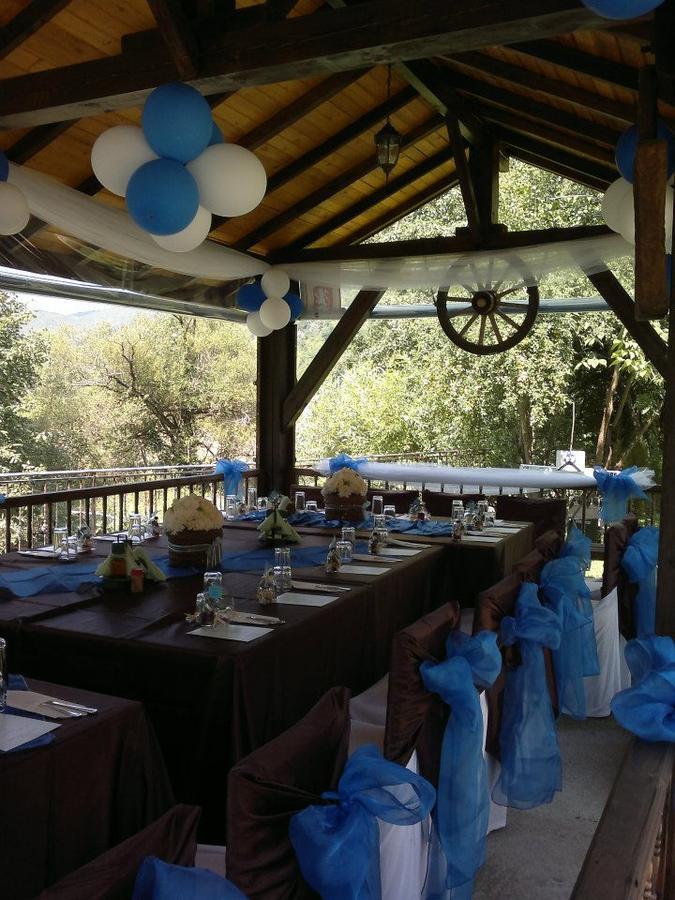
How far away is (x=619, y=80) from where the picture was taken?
4047mm

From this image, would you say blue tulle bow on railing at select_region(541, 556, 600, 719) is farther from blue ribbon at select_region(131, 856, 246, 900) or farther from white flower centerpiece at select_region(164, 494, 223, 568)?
blue ribbon at select_region(131, 856, 246, 900)

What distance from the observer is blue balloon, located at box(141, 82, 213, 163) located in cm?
307

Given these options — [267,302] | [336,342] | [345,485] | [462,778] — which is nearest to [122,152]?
[345,485]

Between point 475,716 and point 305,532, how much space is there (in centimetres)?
218

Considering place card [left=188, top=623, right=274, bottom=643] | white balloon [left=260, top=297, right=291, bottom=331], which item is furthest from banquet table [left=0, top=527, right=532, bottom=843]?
white balloon [left=260, top=297, right=291, bottom=331]

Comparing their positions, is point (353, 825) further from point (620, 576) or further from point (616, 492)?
point (616, 492)

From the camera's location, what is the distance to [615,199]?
12.4 ft

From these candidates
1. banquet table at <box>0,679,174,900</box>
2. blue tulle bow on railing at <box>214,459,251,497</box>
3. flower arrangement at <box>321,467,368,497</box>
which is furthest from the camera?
blue tulle bow on railing at <box>214,459,251,497</box>

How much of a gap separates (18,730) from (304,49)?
105 inches

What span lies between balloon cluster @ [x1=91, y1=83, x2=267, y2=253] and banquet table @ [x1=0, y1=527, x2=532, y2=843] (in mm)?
1486

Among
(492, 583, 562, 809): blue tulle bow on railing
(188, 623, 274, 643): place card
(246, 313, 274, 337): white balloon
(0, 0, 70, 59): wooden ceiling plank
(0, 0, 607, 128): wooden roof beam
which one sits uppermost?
(0, 0, 70, 59): wooden ceiling plank

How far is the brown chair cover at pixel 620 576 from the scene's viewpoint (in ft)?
10.9

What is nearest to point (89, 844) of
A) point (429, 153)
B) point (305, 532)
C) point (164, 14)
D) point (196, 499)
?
point (196, 499)

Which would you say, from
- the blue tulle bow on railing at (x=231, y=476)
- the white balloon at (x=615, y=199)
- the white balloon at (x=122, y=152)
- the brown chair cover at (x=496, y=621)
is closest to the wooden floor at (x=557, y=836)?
the brown chair cover at (x=496, y=621)
